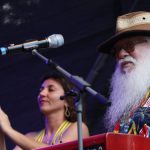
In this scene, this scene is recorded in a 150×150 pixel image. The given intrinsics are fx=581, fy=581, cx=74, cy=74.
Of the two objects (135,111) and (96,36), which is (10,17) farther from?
(135,111)

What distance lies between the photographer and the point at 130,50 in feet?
10.7

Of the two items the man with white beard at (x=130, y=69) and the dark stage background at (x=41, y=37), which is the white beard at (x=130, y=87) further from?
the dark stage background at (x=41, y=37)

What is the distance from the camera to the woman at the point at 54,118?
348 cm

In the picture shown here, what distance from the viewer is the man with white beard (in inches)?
127

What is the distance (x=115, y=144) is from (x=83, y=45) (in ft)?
7.74

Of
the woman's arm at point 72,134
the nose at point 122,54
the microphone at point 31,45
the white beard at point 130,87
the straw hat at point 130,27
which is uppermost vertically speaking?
the straw hat at point 130,27

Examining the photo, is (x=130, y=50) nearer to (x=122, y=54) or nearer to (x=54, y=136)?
(x=122, y=54)

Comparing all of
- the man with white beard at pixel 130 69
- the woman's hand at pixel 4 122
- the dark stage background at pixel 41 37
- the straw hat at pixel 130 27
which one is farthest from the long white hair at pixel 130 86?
the dark stage background at pixel 41 37

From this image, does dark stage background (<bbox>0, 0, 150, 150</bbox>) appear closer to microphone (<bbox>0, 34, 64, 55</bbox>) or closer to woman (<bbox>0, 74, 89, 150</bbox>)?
woman (<bbox>0, 74, 89, 150</bbox>)

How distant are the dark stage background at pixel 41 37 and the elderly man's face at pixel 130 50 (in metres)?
1.20

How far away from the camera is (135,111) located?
310cm

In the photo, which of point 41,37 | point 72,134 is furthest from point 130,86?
point 41,37

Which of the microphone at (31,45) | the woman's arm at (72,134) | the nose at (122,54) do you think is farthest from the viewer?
the woman's arm at (72,134)

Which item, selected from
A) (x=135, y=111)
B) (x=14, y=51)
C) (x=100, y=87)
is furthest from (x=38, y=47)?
(x=100, y=87)
